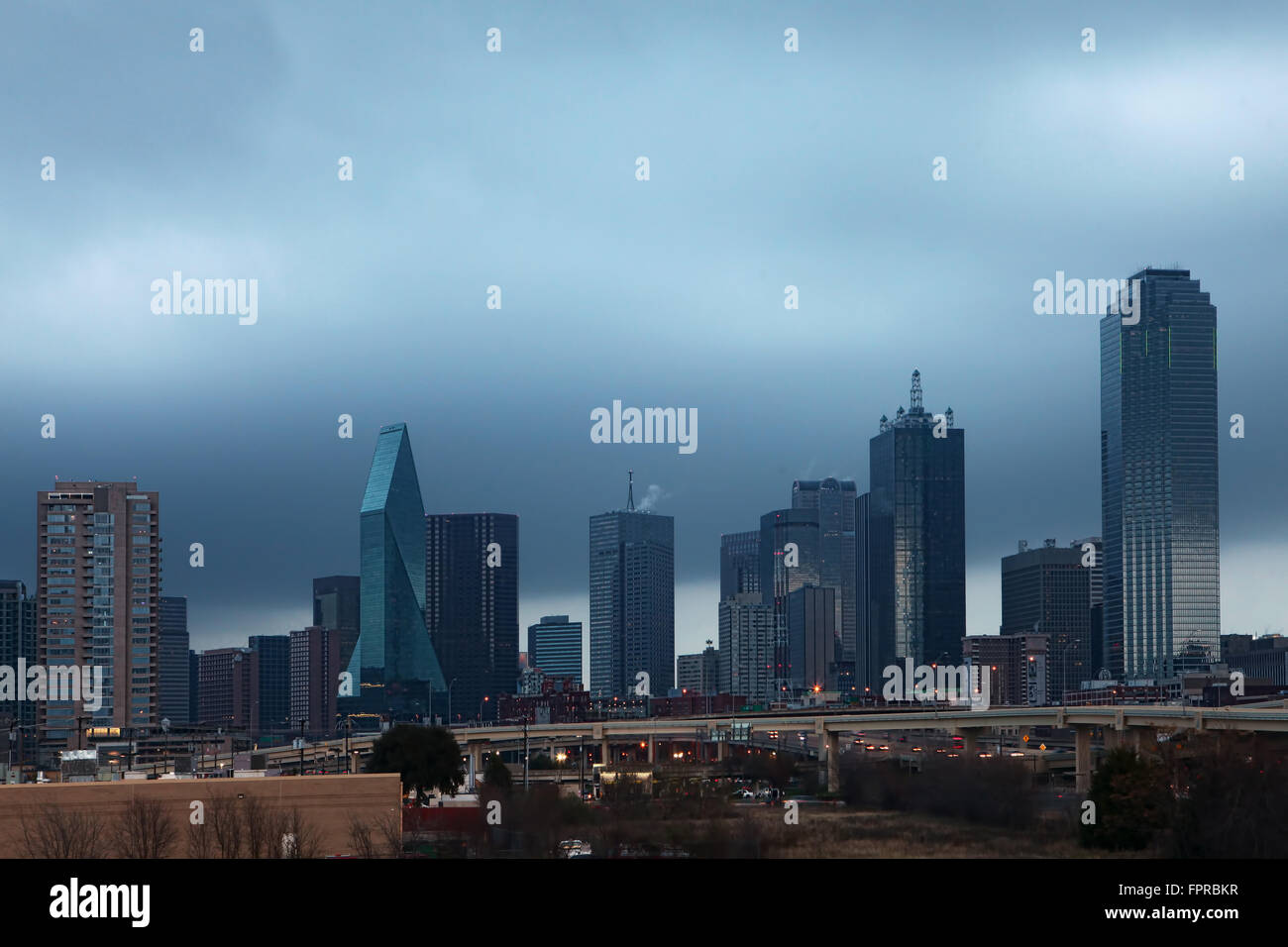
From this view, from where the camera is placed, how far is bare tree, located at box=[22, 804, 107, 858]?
50.6 metres

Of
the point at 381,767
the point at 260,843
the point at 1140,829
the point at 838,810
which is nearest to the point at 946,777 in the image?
the point at 838,810

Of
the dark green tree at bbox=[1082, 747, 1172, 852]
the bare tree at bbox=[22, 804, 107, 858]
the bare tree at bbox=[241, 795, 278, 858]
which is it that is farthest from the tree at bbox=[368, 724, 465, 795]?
the dark green tree at bbox=[1082, 747, 1172, 852]

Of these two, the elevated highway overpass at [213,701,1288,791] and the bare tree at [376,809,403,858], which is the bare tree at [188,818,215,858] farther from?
the elevated highway overpass at [213,701,1288,791]

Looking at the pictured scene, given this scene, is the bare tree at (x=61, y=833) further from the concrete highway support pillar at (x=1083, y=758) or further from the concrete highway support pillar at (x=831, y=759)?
the concrete highway support pillar at (x=1083, y=758)

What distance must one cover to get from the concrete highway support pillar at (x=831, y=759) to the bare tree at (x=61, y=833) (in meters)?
67.9

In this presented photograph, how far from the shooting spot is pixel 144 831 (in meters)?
52.7

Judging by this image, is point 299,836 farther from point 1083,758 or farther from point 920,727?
point 920,727

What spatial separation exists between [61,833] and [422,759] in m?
47.8

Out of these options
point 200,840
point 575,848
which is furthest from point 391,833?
point 200,840

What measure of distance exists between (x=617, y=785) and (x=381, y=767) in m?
17.2
